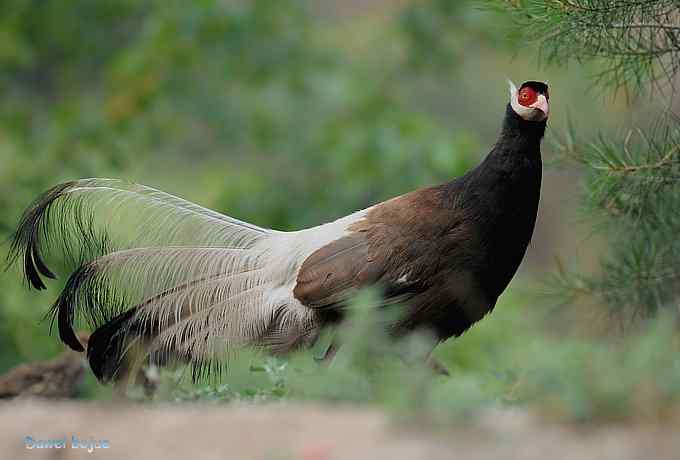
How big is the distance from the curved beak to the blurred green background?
10.4ft

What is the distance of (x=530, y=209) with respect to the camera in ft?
15.0

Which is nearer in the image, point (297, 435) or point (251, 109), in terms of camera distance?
point (297, 435)

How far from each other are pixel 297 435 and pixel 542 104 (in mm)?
2519

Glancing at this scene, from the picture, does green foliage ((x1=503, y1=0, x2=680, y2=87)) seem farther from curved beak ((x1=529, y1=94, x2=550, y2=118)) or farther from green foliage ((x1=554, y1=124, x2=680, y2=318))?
green foliage ((x1=554, y1=124, x2=680, y2=318))

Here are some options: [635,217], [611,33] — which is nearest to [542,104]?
[611,33]

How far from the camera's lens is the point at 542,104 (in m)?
4.55

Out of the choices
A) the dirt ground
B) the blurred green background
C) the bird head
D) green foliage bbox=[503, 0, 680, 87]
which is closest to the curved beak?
the bird head

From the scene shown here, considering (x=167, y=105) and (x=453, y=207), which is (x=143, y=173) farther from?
(x=453, y=207)

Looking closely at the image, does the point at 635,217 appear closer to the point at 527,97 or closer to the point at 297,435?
the point at 527,97

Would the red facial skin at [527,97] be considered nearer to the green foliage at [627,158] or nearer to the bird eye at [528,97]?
the bird eye at [528,97]

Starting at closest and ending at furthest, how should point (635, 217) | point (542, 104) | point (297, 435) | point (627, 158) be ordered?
point (297, 435), point (627, 158), point (542, 104), point (635, 217)

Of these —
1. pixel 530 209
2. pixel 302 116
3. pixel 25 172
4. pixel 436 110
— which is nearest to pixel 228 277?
pixel 530 209

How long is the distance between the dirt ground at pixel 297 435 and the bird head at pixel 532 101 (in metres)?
2.23

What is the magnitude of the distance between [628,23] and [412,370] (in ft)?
8.05
